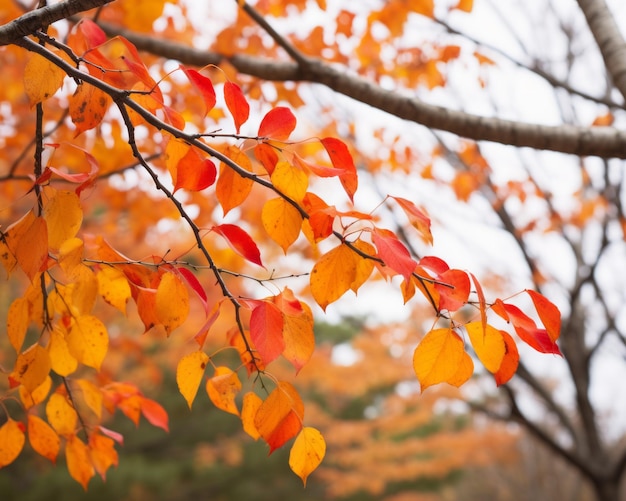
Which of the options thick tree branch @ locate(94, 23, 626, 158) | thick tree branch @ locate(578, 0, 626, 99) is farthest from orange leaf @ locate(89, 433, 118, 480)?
thick tree branch @ locate(578, 0, 626, 99)

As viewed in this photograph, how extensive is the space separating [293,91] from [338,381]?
507cm

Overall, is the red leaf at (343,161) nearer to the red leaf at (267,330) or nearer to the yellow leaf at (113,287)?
the red leaf at (267,330)

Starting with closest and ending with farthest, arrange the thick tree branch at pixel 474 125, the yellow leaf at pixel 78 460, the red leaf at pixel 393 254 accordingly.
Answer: the red leaf at pixel 393 254 → the yellow leaf at pixel 78 460 → the thick tree branch at pixel 474 125

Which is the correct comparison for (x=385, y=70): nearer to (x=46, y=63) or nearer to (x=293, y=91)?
(x=293, y=91)

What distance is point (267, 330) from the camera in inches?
36.9

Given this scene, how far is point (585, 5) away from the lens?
1.76 metres

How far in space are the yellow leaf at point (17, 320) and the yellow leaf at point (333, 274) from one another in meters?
0.54

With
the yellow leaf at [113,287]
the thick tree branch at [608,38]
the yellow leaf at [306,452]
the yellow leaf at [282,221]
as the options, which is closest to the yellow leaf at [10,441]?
the yellow leaf at [113,287]

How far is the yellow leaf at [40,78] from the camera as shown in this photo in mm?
953

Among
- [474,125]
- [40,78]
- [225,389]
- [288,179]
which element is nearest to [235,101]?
[288,179]

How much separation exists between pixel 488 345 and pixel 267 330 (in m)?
0.35

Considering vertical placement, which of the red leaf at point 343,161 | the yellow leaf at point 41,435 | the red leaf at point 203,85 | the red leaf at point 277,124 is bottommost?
the yellow leaf at point 41,435

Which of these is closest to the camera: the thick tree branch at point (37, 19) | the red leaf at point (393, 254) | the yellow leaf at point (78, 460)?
the red leaf at point (393, 254)

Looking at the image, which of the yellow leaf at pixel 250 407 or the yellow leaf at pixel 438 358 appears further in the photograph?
the yellow leaf at pixel 250 407
